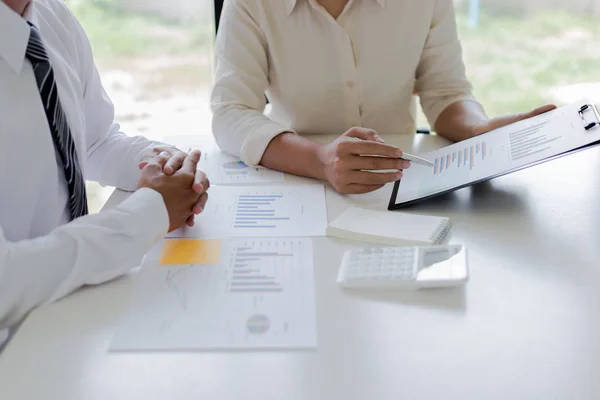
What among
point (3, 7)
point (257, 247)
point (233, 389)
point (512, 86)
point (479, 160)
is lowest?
point (233, 389)

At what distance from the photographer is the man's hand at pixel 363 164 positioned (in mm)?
1216

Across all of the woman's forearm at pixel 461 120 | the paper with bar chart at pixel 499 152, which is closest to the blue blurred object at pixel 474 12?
the woman's forearm at pixel 461 120

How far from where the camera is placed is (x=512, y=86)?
10.5ft

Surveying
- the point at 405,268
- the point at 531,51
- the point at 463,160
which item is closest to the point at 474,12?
the point at 531,51

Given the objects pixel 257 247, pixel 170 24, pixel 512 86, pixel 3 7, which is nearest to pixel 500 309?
pixel 257 247

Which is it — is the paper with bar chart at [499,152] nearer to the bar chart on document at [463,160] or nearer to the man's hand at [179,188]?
the bar chart on document at [463,160]

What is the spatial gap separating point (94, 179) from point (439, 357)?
0.88 m

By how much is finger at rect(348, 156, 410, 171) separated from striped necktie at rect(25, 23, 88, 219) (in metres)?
0.47

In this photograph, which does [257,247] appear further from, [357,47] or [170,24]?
[170,24]

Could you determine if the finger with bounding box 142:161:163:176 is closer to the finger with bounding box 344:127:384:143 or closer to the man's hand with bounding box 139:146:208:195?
the man's hand with bounding box 139:146:208:195

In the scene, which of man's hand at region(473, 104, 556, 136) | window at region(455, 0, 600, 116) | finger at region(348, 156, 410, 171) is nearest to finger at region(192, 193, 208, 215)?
finger at region(348, 156, 410, 171)

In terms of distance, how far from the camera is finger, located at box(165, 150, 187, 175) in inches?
45.3

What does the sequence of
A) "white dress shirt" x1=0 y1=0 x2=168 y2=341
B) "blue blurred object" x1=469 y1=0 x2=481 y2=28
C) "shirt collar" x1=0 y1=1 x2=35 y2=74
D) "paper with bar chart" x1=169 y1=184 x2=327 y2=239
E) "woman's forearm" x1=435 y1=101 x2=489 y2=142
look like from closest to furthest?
"white dress shirt" x1=0 y1=0 x2=168 y2=341 < "shirt collar" x1=0 y1=1 x2=35 y2=74 < "paper with bar chart" x1=169 y1=184 x2=327 y2=239 < "woman's forearm" x1=435 y1=101 x2=489 y2=142 < "blue blurred object" x1=469 y1=0 x2=481 y2=28

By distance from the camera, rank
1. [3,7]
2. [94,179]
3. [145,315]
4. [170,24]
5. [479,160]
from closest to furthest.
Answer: [145,315] → [3,7] → [479,160] → [94,179] → [170,24]
